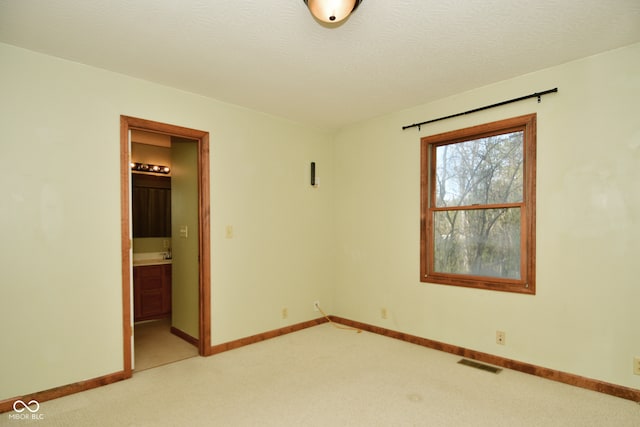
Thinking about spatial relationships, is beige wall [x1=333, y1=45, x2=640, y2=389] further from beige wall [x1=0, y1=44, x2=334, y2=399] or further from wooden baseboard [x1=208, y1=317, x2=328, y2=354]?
beige wall [x1=0, y1=44, x2=334, y2=399]

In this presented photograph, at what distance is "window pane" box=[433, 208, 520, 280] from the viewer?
3.07 m

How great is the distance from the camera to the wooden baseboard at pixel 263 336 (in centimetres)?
345

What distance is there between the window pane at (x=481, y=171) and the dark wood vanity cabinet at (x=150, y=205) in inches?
153

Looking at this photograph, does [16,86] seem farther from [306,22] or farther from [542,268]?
[542,268]

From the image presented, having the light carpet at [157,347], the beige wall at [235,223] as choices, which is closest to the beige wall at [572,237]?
the beige wall at [235,223]

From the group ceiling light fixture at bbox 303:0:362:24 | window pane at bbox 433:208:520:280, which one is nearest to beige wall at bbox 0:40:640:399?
window pane at bbox 433:208:520:280

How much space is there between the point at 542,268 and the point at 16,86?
4.27 meters

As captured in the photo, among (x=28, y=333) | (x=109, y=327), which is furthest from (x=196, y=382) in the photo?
(x=28, y=333)

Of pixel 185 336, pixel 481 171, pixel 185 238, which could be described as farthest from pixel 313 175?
pixel 185 336

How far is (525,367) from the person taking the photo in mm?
2895

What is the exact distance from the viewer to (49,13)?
6.66ft

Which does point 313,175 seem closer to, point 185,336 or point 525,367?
point 185,336

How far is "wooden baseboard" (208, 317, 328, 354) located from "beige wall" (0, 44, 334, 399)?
6 cm

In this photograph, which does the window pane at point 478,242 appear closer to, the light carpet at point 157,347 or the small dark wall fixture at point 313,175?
the small dark wall fixture at point 313,175
